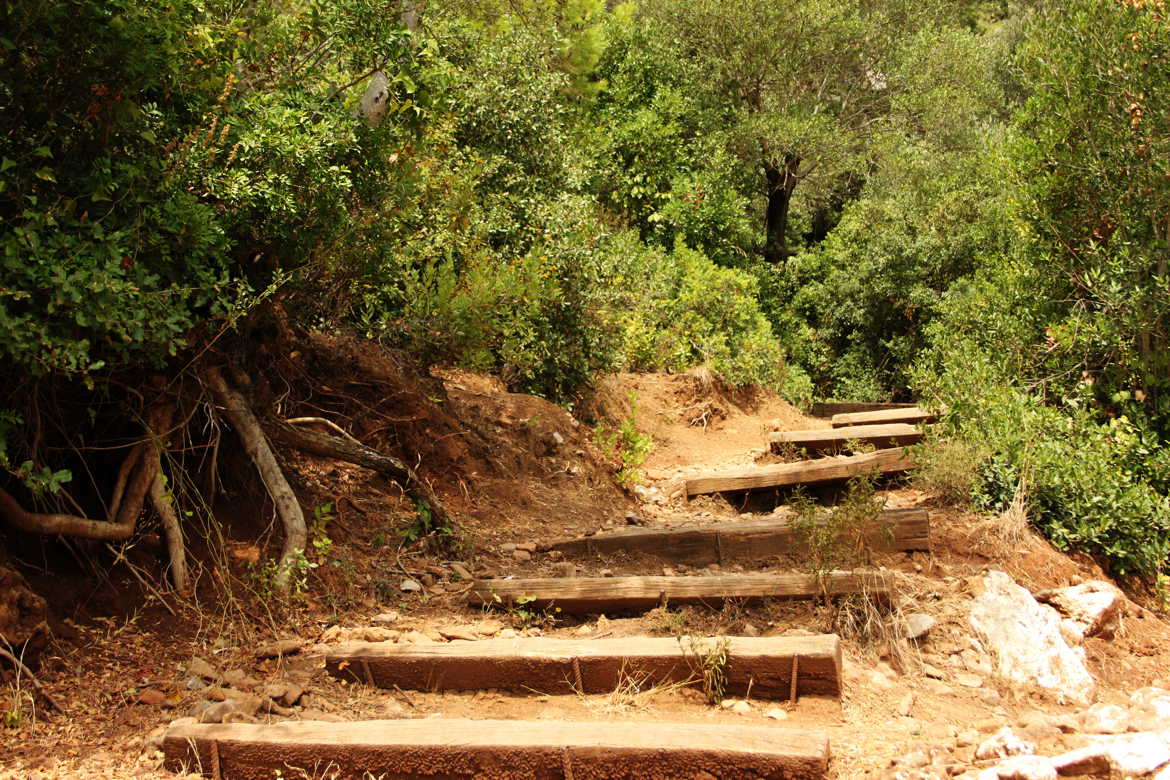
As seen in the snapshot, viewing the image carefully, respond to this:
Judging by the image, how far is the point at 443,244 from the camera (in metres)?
8.70

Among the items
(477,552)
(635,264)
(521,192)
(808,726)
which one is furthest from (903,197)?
(808,726)

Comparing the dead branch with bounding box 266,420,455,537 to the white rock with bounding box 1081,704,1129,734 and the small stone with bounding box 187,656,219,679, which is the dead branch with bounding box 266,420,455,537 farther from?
the white rock with bounding box 1081,704,1129,734

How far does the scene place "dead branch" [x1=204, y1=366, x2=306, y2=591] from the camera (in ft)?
16.0

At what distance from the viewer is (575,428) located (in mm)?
8969

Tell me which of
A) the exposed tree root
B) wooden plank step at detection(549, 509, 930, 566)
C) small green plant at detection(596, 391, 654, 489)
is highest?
the exposed tree root

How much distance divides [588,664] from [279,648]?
4.68ft

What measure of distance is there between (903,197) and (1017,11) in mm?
11080

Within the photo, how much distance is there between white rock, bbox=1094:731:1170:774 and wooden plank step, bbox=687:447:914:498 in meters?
3.85

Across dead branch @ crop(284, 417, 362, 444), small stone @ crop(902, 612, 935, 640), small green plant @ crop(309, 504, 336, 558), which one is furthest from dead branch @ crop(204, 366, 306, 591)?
small stone @ crop(902, 612, 935, 640)

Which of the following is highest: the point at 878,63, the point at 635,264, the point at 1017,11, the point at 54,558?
the point at 1017,11

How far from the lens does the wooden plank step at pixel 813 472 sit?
7.26 meters

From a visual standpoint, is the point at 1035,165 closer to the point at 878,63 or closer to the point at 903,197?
the point at 903,197

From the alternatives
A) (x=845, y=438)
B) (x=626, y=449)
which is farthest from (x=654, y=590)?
(x=845, y=438)

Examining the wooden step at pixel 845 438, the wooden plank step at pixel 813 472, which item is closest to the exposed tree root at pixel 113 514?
the wooden plank step at pixel 813 472
